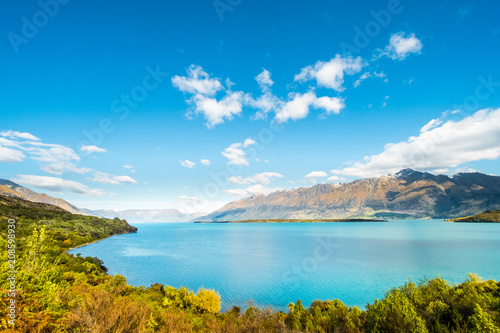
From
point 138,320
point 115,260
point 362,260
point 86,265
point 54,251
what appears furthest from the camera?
point 115,260

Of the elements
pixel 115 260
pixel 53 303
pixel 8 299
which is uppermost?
pixel 8 299

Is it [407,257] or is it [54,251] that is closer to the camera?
[54,251]

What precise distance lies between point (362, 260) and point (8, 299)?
76.7m

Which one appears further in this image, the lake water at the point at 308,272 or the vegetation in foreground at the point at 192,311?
the lake water at the point at 308,272

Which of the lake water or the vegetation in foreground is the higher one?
the vegetation in foreground

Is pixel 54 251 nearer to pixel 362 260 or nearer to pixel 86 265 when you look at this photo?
→ pixel 86 265

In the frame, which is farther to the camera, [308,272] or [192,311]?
[308,272]

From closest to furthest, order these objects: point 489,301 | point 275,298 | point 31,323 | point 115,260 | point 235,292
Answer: point 31,323
point 489,301
point 275,298
point 235,292
point 115,260

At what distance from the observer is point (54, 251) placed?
176 ft

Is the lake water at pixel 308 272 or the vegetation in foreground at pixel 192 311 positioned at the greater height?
the vegetation in foreground at pixel 192 311

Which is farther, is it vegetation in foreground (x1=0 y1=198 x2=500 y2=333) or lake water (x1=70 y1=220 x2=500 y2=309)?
lake water (x1=70 y1=220 x2=500 y2=309)

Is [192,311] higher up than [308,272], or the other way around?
[192,311]

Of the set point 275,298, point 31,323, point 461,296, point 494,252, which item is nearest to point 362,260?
point 275,298

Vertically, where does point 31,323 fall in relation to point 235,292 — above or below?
above
